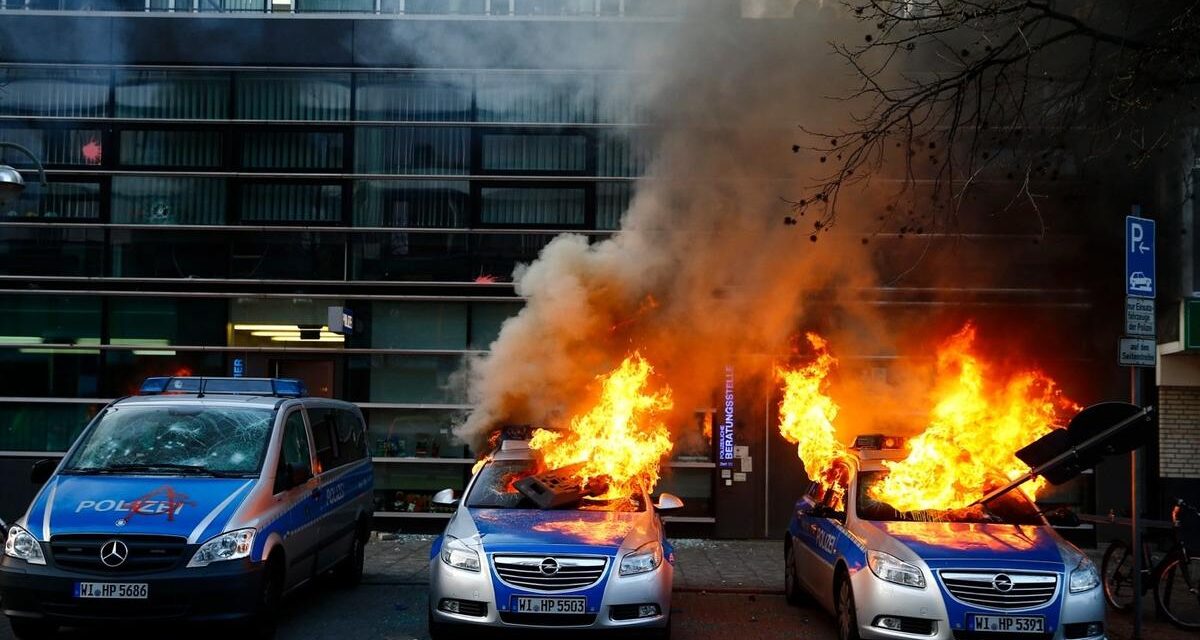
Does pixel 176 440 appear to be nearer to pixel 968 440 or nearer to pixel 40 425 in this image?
pixel 968 440

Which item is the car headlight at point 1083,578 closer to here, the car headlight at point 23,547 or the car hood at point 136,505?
the car hood at point 136,505

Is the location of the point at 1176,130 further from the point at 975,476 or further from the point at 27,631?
the point at 27,631

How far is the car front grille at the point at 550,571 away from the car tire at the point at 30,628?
304cm

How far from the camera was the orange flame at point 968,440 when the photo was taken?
301 inches

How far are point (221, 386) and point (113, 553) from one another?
7.77ft

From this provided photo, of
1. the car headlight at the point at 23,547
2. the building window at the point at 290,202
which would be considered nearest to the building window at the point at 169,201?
the building window at the point at 290,202

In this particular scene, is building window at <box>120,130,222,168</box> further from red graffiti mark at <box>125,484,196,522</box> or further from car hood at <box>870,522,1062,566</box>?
car hood at <box>870,522,1062,566</box>

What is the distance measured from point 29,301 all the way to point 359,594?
297 inches

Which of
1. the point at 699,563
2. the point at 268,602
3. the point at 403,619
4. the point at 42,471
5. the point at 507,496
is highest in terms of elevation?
the point at 42,471

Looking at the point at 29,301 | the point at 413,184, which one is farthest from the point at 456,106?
the point at 29,301

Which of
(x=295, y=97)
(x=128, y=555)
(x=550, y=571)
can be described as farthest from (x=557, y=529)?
(x=295, y=97)

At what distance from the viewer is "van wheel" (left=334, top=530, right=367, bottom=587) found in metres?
9.12

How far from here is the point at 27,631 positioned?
6.50 meters

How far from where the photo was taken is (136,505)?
6.62 m
